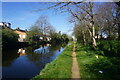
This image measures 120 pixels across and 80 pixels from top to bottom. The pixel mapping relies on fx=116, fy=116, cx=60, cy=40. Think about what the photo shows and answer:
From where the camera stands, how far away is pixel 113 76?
20.9ft

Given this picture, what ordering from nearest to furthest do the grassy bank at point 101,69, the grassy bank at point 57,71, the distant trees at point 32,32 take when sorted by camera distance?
the grassy bank at point 101,69 → the grassy bank at point 57,71 → the distant trees at point 32,32

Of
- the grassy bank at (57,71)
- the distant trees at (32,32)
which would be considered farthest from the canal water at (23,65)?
the distant trees at (32,32)

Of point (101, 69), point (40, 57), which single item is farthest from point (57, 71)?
point (40, 57)

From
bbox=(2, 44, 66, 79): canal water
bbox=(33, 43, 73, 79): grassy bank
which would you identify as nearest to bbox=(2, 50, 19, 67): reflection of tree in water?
bbox=(2, 44, 66, 79): canal water

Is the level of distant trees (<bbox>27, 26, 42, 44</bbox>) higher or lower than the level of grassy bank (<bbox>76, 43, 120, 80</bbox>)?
higher

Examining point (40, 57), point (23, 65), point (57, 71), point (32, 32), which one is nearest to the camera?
point (57, 71)

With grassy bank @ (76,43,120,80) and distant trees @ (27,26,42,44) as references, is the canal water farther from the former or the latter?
distant trees @ (27,26,42,44)

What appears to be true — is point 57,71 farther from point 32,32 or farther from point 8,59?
point 32,32

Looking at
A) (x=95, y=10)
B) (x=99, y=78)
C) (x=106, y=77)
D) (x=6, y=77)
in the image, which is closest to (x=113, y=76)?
(x=106, y=77)

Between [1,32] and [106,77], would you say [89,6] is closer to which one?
[106,77]

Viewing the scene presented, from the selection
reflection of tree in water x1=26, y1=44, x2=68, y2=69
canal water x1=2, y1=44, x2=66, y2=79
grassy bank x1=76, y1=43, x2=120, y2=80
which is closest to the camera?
grassy bank x1=76, y1=43, x2=120, y2=80

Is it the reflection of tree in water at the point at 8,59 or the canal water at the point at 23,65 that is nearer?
the canal water at the point at 23,65

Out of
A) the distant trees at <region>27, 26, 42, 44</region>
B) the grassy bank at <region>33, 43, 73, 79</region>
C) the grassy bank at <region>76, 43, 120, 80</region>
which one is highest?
the distant trees at <region>27, 26, 42, 44</region>

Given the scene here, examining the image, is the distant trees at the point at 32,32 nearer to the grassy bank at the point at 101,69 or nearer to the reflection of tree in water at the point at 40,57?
the reflection of tree in water at the point at 40,57
